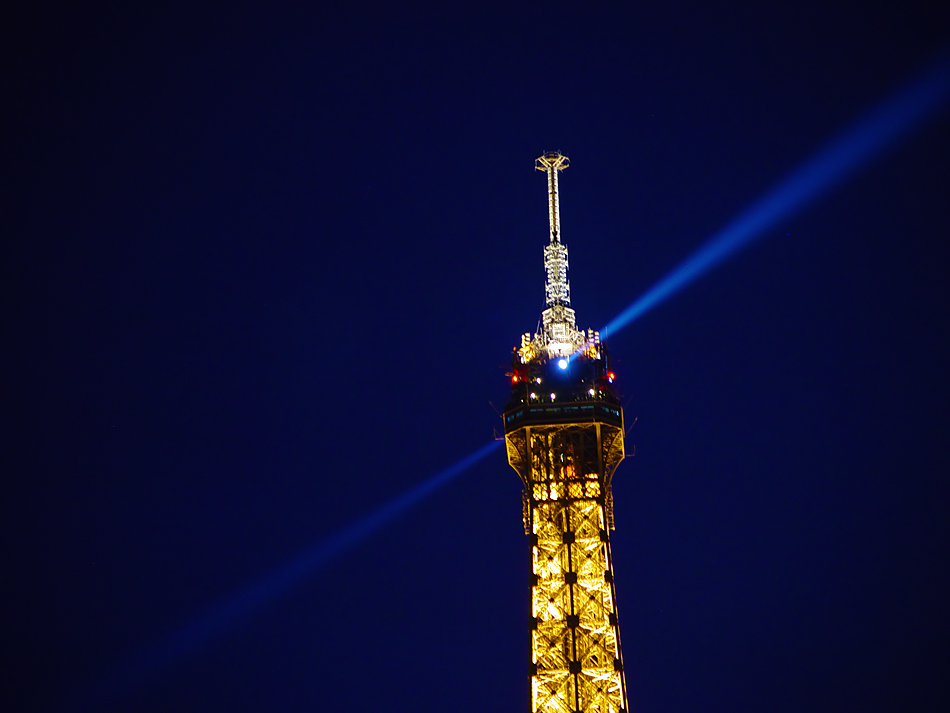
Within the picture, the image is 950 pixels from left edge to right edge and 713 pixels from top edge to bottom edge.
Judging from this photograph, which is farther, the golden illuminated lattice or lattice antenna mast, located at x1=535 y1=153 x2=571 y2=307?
lattice antenna mast, located at x1=535 y1=153 x2=571 y2=307

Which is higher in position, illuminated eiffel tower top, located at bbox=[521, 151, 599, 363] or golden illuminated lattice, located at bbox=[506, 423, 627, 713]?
illuminated eiffel tower top, located at bbox=[521, 151, 599, 363]

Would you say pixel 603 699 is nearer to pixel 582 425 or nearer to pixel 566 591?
pixel 566 591

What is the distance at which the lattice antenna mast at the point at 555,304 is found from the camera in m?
103

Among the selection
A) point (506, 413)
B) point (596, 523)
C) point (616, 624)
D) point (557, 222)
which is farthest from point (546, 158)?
point (616, 624)

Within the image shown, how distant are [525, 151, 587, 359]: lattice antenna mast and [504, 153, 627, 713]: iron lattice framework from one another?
129mm

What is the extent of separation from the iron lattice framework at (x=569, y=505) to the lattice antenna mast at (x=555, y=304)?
13 centimetres

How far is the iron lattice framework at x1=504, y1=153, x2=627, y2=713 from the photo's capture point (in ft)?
305

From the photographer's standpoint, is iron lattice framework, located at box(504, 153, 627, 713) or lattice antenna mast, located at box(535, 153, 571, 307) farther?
lattice antenna mast, located at box(535, 153, 571, 307)

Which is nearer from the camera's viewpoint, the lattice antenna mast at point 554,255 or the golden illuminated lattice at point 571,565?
the golden illuminated lattice at point 571,565

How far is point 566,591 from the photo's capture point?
315 ft

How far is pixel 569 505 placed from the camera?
99.2 m

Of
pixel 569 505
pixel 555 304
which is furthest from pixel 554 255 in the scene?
pixel 569 505

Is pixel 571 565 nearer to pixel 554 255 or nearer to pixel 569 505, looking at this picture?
pixel 569 505

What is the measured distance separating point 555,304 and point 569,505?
1774 cm
